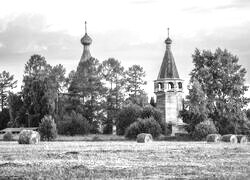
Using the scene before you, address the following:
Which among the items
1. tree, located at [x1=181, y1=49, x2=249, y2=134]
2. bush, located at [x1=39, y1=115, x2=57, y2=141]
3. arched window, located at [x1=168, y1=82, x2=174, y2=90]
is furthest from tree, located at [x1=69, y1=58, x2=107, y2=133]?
bush, located at [x1=39, y1=115, x2=57, y2=141]

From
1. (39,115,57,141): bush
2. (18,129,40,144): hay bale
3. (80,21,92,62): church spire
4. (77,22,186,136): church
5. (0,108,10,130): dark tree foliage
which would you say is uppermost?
(80,21,92,62): church spire

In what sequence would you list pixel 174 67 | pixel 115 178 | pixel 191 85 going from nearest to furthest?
pixel 115 178
pixel 191 85
pixel 174 67

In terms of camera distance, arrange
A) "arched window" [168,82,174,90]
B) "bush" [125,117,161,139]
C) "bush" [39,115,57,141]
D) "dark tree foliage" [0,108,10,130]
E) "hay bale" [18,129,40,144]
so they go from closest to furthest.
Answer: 1. "hay bale" [18,129,40,144]
2. "bush" [39,115,57,141]
3. "bush" [125,117,161,139]
4. "arched window" [168,82,174,90]
5. "dark tree foliage" [0,108,10,130]

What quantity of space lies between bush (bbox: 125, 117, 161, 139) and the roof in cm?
3249

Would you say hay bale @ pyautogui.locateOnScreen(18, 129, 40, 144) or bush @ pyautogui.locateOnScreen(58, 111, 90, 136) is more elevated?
bush @ pyautogui.locateOnScreen(58, 111, 90, 136)

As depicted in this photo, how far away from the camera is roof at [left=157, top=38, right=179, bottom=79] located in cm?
10419

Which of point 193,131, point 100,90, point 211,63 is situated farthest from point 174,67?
point 193,131

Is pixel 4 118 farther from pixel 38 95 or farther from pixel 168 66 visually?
pixel 168 66

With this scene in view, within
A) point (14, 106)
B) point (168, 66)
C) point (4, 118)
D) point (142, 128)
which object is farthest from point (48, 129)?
point (4, 118)

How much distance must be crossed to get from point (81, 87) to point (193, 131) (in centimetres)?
2888

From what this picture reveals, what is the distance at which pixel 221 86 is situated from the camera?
81.7 m

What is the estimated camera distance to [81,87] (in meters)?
97.5

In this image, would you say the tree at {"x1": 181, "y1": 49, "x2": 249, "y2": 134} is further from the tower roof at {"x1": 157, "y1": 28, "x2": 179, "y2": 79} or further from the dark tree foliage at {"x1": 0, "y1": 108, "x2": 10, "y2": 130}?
the dark tree foliage at {"x1": 0, "y1": 108, "x2": 10, "y2": 130}

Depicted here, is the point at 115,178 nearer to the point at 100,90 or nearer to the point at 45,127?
the point at 45,127
